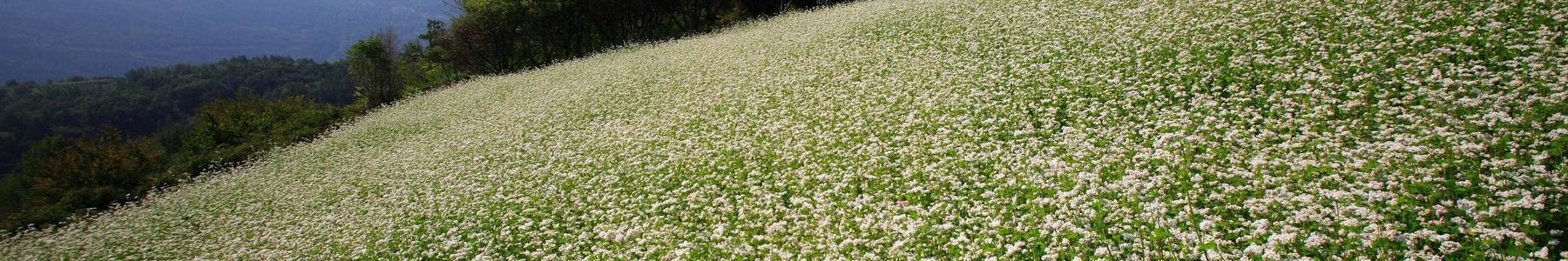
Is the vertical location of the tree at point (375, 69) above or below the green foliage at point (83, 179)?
above

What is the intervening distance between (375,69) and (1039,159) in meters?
58.8

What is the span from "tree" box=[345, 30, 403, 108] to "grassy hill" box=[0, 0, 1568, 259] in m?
35.5

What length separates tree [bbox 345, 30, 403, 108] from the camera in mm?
55312

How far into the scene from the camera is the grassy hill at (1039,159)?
20.7 ft

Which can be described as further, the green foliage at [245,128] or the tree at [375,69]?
the tree at [375,69]

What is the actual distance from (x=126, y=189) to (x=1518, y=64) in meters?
43.3

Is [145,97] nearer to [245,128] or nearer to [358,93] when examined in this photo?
[358,93]

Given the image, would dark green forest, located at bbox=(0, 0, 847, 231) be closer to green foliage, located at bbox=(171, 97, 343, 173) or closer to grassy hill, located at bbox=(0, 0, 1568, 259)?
green foliage, located at bbox=(171, 97, 343, 173)

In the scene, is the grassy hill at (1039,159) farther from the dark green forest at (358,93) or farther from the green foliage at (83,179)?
the dark green forest at (358,93)

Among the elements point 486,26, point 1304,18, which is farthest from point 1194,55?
point 486,26

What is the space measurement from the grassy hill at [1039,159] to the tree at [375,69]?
35547 millimetres

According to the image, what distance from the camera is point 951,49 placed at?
18094 mm

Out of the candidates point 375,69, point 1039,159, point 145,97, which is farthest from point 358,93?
point 145,97

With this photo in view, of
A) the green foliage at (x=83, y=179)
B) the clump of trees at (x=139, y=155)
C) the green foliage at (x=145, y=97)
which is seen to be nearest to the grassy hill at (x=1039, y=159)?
Answer: the green foliage at (x=83, y=179)
